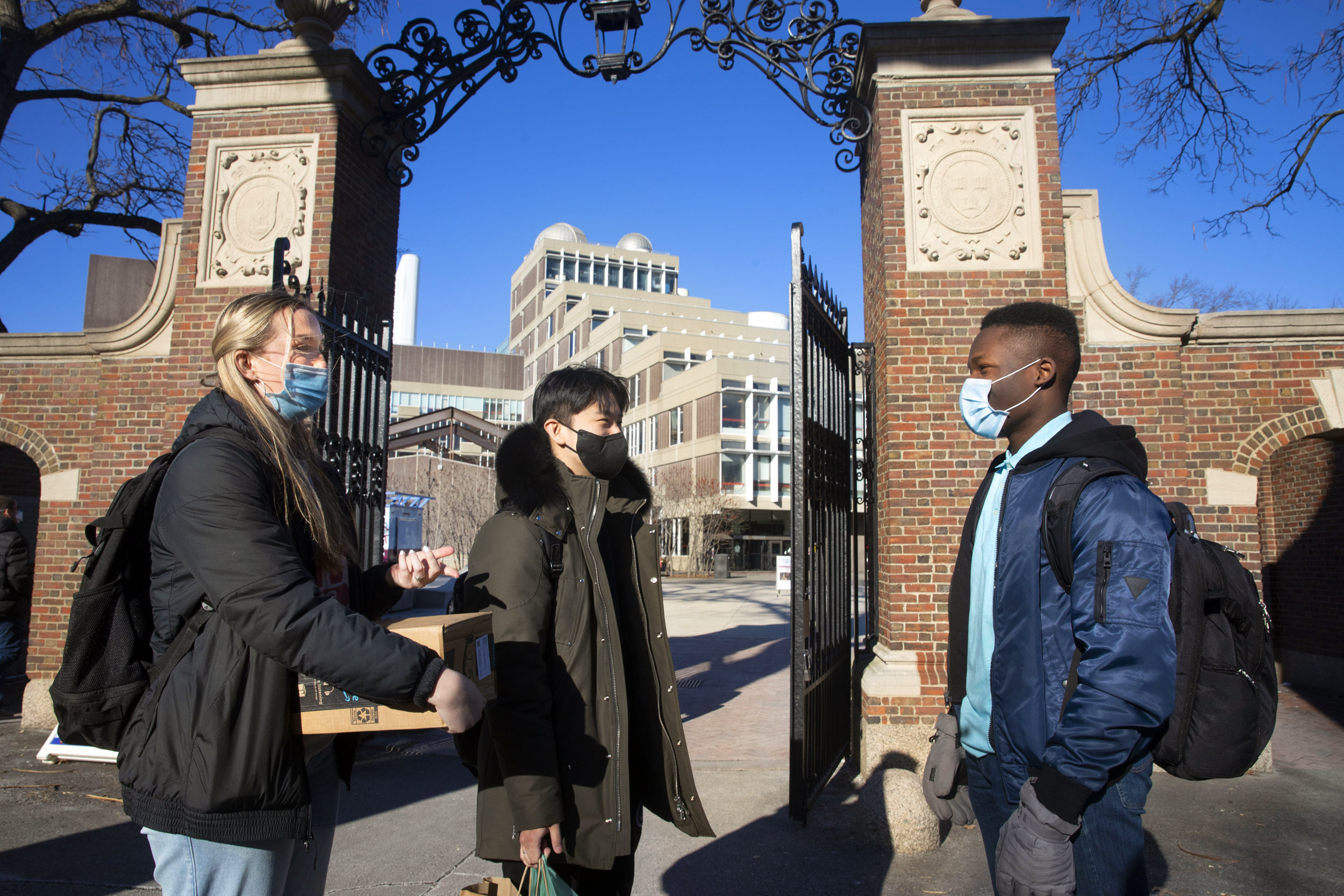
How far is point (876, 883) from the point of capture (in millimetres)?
4066

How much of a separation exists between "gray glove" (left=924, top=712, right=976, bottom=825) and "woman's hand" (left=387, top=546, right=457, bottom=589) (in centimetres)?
148

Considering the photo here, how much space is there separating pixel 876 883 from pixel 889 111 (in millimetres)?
5121

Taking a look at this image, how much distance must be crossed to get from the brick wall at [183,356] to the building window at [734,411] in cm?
4241

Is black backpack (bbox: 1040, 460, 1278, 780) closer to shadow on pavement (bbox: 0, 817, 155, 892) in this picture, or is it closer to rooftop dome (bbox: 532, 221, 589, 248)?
shadow on pavement (bbox: 0, 817, 155, 892)

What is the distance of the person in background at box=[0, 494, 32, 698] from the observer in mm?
7305

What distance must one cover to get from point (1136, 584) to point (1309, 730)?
765 cm

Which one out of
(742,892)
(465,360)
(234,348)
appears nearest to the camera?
(234,348)

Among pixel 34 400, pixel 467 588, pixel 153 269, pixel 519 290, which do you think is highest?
pixel 519 290

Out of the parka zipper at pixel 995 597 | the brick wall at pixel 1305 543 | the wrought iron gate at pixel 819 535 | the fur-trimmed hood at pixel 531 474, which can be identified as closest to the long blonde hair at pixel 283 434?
the fur-trimmed hood at pixel 531 474

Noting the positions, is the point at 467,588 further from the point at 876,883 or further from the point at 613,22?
the point at 613,22

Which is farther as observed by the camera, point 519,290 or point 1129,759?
point 519,290

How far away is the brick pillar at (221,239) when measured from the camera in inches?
261

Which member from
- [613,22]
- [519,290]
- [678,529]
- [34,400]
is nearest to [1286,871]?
[613,22]

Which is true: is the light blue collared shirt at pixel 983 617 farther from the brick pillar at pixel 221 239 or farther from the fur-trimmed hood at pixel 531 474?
the brick pillar at pixel 221 239
